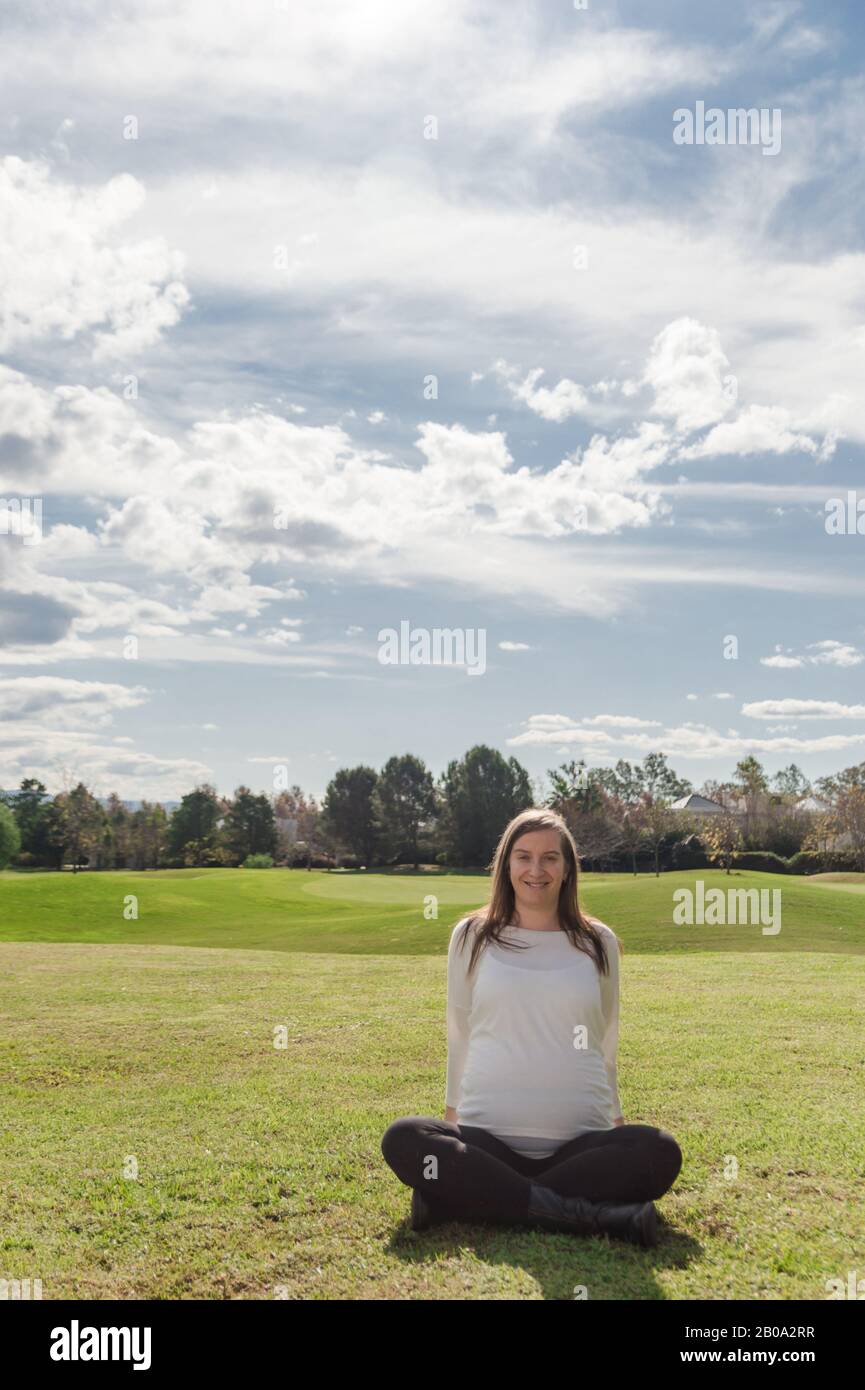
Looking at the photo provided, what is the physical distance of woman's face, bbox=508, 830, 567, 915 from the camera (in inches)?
229

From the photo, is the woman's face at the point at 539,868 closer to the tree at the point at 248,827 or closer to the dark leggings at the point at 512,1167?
the dark leggings at the point at 512,1167

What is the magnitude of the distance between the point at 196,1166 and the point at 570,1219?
111 inches

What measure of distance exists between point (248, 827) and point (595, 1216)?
273ft

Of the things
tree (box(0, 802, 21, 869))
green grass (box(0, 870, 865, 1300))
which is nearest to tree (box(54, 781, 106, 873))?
tree (box(0, 802, 21, 869))

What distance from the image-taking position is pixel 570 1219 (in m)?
5.40

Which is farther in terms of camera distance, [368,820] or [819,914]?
[368,820]

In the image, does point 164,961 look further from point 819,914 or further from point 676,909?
point 819,914

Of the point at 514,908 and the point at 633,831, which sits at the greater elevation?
the point at 514,908

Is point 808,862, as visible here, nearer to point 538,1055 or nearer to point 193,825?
point 193,825

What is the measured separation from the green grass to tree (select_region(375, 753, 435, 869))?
7024 centimetres

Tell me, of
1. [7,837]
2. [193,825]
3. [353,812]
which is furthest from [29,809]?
[353,812]

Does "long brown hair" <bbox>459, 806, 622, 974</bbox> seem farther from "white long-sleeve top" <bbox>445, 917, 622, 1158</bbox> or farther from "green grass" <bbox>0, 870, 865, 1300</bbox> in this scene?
"green grass" <bbox>0, 870, 865, 1300</bbox>

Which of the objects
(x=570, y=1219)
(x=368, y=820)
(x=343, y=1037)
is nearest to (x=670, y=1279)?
(x=570, y=1219)

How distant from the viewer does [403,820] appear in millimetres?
90375
